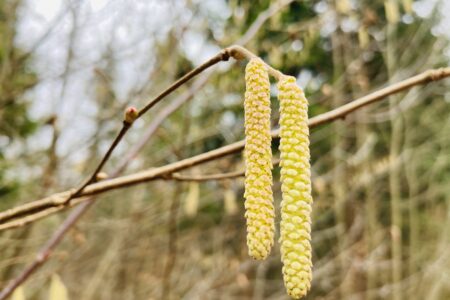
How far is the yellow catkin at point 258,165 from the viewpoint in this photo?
1.93 ft

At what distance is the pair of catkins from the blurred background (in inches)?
32.1

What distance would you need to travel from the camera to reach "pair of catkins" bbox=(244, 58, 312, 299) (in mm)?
568

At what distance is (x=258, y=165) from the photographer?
635 mm

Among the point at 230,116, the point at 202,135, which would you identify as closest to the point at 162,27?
the point at 202,135

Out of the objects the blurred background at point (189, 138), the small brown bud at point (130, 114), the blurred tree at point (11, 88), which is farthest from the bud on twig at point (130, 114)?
the blurred tree at point (11, 88)

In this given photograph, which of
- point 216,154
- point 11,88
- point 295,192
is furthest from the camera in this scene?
point 11,88

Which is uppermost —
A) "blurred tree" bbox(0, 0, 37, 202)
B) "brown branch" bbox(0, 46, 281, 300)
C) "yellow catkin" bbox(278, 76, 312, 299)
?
"blurred tree" bbox(0, 0, 37, 202)

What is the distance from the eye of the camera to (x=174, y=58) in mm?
2492

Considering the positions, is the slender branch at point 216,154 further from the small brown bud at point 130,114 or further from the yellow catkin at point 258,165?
the yellow catkin at point 258,165

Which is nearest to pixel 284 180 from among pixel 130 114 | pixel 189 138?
pixel 130 114

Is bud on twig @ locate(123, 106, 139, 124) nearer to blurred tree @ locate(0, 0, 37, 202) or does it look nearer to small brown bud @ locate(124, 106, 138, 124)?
small brown bud @ locate(124, 106, 138, 124)

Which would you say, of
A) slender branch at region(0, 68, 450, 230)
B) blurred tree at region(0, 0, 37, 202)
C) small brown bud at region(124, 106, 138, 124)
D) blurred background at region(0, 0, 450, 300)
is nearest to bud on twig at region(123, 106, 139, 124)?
small brown bud at region(124, 106, 138, 124)

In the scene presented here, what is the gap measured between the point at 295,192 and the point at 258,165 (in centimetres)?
6

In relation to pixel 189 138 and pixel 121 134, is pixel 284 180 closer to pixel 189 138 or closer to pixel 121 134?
pixel 121 134
